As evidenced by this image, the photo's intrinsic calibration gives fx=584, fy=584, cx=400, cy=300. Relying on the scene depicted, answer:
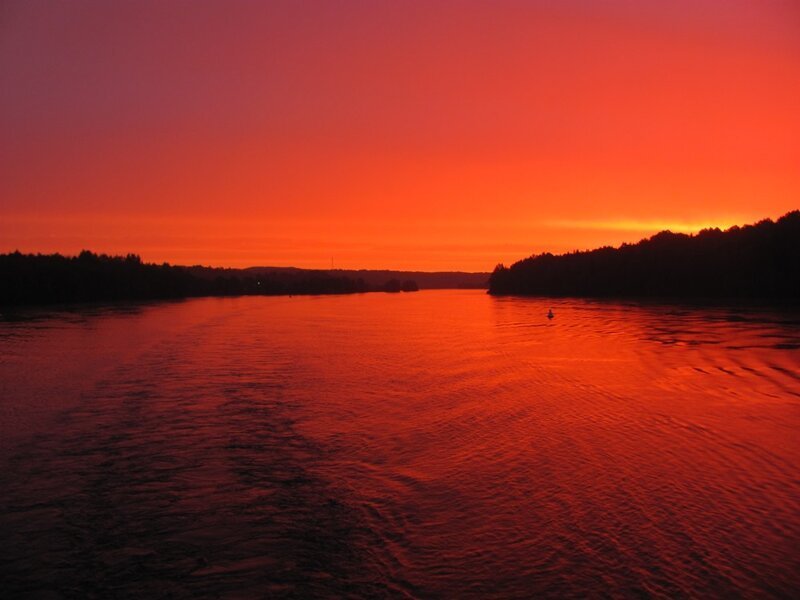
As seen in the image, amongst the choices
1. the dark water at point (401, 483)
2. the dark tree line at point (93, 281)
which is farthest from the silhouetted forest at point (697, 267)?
the dark tree line at point (93, 281)

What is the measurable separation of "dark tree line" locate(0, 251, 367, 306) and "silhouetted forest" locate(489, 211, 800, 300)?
3283 inches

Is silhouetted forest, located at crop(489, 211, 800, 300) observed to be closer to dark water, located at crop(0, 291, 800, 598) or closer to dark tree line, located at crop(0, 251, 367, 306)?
dark water, located at crop(0, 291, 800, 598)

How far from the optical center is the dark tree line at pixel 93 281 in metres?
80.7

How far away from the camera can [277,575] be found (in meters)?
6.53

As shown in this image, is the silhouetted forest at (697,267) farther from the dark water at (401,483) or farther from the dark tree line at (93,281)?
the dark tree line at (93,281)

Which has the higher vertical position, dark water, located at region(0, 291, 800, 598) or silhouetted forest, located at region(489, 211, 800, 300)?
silhouetted forest, located at region(489, 211, 800, 300)

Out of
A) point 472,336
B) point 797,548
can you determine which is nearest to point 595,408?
point 797,548

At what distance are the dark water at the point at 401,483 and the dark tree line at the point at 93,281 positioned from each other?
7080 centimetres

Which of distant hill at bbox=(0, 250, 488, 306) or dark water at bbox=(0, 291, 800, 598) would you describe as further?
distant hill at bbox=(0, 250, 488, 306)

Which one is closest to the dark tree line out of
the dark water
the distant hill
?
the distant hill

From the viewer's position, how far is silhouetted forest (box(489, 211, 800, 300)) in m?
68.8

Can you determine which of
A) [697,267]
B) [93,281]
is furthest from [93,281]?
[697,267]

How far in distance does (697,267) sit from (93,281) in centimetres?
9471

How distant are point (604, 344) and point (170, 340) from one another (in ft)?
77.7
